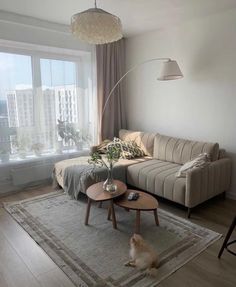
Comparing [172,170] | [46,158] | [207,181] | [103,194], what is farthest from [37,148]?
[207,181]

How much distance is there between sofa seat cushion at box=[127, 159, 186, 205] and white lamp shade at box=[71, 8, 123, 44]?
175cm

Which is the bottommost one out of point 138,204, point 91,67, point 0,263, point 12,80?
point 0,263

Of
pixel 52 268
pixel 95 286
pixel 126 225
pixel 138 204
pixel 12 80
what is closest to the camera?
pixel 95 286

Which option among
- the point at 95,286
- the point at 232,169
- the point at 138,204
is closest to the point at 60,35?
the point at 138,204

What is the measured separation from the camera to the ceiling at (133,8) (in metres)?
2.99

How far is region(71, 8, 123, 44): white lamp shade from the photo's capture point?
2.08 metres

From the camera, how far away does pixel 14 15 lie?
343 centimetres

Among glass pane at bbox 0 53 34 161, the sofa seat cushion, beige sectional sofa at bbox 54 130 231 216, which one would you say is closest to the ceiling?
glass pane at bbox 0 53 34 161

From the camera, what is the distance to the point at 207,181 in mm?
3021

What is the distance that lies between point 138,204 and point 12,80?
2671mm

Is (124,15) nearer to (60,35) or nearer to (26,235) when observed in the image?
(60,35)

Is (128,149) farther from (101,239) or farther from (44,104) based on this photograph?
(101,239)

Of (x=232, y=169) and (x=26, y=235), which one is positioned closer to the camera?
(x=26, y=235)

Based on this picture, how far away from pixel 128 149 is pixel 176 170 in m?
0.97
